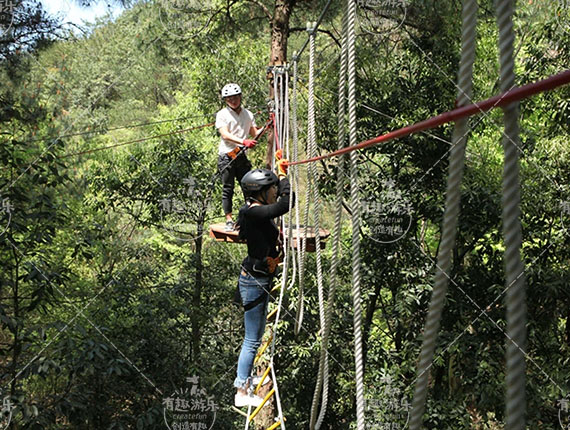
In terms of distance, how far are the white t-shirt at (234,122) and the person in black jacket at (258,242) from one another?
0.98 meters

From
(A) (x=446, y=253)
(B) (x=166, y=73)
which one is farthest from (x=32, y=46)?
(B) (x=166, y=73)

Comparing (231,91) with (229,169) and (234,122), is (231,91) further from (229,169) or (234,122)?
(229,169)

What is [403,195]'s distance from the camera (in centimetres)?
474

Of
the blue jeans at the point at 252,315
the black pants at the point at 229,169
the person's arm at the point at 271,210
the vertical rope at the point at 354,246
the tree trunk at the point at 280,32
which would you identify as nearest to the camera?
the vertical rope at the point at 354,246

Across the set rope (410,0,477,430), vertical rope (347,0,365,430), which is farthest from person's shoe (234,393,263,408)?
rope (410,0,477,430)

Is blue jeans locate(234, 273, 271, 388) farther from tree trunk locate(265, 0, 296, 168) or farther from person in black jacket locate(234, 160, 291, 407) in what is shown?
tree trunk locate(265, 0, 296, 168)

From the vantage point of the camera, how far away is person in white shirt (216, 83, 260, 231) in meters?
3.34

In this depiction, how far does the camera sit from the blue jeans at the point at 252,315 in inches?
95.6

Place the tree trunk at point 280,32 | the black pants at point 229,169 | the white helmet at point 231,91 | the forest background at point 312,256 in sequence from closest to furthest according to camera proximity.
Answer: the white helmet at point 231,91 → the black pants at point 229,169 → the forest background at point 312,256 → the tree trunk at point 280,32

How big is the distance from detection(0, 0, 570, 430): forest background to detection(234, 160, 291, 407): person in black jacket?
1.01m

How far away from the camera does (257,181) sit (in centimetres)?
236

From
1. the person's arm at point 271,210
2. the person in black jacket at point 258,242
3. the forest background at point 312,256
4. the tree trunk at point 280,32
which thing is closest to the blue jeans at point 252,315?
the person in black jacket at point 258,242

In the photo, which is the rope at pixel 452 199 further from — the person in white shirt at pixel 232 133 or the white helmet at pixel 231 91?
the white helmet at pixel 231 91

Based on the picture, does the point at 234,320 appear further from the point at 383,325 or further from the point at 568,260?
the point at 568,260
